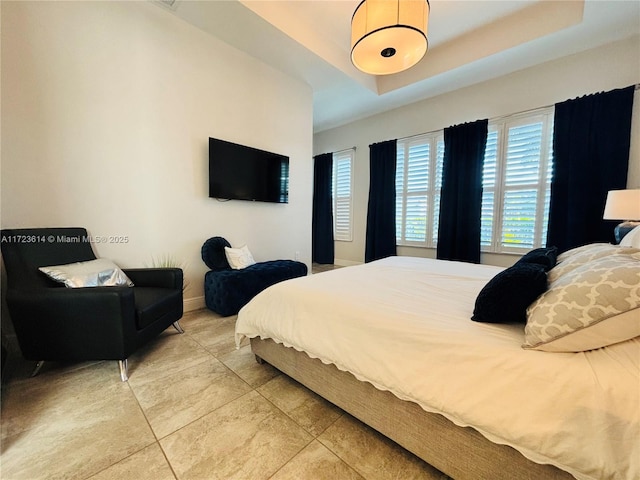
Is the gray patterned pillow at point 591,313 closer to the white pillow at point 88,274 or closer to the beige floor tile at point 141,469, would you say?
the beige floor tile at point 141,469

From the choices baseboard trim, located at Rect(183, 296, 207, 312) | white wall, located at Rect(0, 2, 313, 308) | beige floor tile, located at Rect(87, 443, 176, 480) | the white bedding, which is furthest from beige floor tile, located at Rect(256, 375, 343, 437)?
white wall, located at Rect(0, 2, 313, 308)

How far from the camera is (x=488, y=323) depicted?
3.36ft

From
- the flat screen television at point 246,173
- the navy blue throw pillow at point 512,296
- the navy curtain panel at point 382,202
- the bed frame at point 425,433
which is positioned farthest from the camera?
the navy curtain panel at point 382,202

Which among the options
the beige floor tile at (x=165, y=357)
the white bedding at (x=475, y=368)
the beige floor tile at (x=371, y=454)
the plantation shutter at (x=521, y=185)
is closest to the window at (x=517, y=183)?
the plantation shutter at (x=521, y=185)

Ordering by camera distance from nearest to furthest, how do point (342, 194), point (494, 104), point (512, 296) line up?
point (512, 296), point (494, 104), point (342, 194)

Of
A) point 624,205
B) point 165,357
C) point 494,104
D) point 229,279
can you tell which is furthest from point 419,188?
point 165,357

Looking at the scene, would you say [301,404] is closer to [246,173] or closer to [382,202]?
[246,173]

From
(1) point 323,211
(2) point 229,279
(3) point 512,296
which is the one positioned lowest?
(2) point 229,279

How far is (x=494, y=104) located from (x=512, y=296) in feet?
12.2

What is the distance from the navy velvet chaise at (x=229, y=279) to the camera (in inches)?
102

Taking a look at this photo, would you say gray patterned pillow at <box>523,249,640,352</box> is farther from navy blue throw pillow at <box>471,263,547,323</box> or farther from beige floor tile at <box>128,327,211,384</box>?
beige floor tile at <box>128,327,211,384</box>

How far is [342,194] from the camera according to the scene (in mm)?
5348

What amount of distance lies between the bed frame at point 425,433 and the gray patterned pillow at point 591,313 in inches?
14.7

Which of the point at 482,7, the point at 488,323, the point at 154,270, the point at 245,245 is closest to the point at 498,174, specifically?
the point at 482,7
